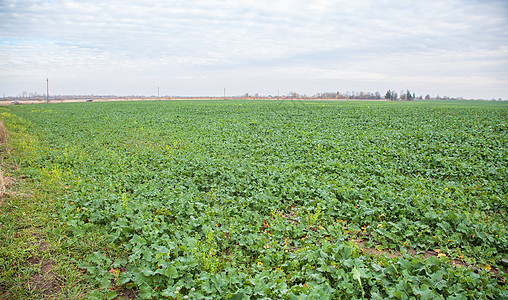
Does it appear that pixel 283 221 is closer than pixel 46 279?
No

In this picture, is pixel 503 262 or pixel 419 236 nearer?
pixel 503 262

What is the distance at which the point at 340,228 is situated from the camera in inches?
213

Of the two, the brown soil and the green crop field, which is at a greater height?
the green crop field

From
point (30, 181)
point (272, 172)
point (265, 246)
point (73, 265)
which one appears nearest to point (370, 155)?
point (272, 172)

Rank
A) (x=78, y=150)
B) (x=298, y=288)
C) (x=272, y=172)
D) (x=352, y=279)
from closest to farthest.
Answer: (x=298, y=288) < (x=352, y=279) < (x=272, y=172) < (x=78, y=150)

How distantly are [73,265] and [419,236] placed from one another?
20.4 ft

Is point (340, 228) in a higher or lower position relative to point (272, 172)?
lower

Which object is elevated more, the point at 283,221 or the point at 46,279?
the point at 283,221

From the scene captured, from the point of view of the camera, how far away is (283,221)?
556 cm

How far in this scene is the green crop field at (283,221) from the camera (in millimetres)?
3660

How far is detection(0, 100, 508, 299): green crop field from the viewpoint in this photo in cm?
366

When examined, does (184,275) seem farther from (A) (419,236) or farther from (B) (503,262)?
(B) (503,262)

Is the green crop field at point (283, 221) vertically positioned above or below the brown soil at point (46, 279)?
above

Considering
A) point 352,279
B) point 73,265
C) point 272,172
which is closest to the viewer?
point 352,279
